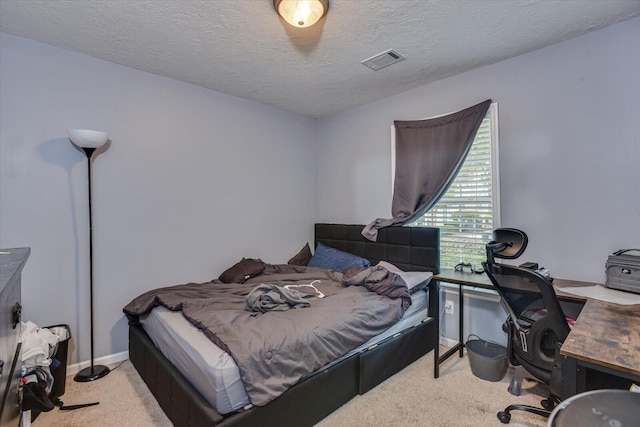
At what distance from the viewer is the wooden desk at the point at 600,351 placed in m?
1.05

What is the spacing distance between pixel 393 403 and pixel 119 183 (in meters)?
2.84

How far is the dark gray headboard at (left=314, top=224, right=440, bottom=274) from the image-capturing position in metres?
2.93

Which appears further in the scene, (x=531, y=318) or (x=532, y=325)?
(x=531, y=318)

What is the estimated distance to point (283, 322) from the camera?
1.90 meters

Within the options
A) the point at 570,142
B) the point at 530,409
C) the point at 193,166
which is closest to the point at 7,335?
the point at 193,166

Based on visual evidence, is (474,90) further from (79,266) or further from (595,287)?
(79,266)

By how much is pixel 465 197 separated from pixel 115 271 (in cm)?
326

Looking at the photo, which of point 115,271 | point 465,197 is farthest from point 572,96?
point 115,271

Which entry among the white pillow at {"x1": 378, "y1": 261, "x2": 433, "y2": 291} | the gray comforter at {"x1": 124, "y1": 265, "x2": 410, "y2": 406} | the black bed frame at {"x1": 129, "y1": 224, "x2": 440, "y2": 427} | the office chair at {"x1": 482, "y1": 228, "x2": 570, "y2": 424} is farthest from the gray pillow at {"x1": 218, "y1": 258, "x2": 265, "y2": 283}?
the office chair at {"x1": 482, "y1": 228, "x2": 570, "y2": 424}

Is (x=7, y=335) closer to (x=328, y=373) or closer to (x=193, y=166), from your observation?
(x=328, y=373)

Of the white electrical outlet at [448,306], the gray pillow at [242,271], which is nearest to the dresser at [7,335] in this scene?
the gray pillow at [242,271]

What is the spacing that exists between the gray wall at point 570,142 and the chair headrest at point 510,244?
36 centimetres

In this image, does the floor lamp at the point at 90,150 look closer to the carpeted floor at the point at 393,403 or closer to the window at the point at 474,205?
the carpeted floor at the point at 393,403

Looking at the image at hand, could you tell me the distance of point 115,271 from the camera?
8.74 ft
